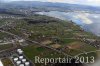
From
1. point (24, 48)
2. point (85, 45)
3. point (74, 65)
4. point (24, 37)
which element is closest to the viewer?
point (74, 65)

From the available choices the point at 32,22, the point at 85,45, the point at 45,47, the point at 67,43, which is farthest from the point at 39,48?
the point at 32,22

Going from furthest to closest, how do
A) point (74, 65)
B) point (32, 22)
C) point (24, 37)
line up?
point (32, 22), point (24, 37), point (74, 65)

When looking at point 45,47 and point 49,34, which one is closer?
point 45,47

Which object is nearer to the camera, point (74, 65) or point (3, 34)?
point (74, 65)

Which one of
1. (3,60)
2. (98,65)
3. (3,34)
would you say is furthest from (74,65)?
(3,34)

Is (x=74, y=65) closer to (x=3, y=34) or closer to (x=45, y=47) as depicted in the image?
(x=45, y=47)

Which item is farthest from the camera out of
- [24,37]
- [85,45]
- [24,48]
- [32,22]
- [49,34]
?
[32,22]

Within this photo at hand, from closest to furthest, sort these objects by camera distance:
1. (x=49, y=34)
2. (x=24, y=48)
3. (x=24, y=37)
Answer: (x=24, y=48), (x=24, y=37), (x=49, y=34)

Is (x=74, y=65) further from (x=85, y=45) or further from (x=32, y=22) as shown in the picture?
(x=32, y=22)
